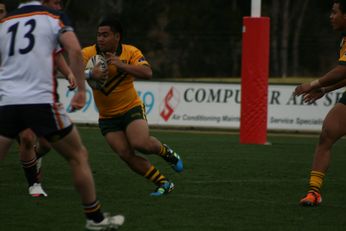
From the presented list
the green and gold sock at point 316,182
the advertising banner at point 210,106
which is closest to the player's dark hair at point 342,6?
the green and gold sock at point 316,182

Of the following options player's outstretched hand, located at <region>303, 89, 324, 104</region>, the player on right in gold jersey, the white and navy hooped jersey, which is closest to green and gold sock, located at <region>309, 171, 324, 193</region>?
player's outstretched hand, located at <region>303, 89, 324, 104</region>

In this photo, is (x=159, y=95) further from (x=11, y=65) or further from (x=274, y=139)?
(x=11, y=65)

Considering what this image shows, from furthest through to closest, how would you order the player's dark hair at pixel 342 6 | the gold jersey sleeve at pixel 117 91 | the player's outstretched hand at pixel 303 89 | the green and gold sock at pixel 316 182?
1. the gold jersey sleeve at pixel 117 91
2. the green and gold sock at pixel 316 182
3. the player's dark hair at pixel 342 6
4. the player's outstretched hand at pixel 303 89

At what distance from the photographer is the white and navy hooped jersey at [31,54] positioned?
6781mm

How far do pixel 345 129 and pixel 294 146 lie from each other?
26.3 ft

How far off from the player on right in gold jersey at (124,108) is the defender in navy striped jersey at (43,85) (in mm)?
2382

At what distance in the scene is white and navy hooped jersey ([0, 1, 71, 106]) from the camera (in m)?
6.78

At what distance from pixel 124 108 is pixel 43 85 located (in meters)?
2.77

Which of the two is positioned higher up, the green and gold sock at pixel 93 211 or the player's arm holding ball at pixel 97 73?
the player's arm holding ball at pixel 97 73

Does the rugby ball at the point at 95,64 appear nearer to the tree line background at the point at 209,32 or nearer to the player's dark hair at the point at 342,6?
the player's dark hair at the point at 342,6

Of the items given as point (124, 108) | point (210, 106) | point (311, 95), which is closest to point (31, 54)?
point (124, 108)

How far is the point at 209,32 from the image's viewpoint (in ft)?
113

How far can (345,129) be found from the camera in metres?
8.88

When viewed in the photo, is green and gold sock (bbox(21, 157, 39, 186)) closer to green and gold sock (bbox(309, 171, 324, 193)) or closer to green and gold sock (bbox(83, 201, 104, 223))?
green and gold sock (bbox(83, 201, 104, 223))
